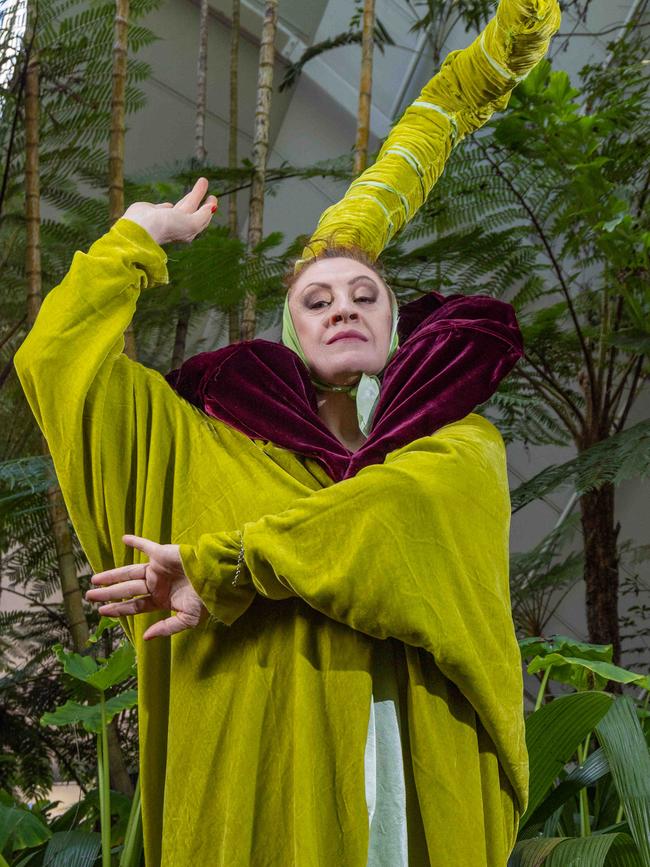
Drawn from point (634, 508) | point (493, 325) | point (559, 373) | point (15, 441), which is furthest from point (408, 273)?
point (493, 325)

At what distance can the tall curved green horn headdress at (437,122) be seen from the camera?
1.57 metres

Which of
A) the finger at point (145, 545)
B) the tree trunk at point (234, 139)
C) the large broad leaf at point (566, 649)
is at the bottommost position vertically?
the large broad leaf at point (566, 649)

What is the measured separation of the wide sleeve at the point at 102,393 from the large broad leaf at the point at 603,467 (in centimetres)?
183

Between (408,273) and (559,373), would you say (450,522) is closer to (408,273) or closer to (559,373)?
(408,273)

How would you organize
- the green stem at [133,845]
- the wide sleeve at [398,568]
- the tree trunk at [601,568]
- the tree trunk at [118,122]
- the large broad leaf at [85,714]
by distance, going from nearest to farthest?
the wide sleeve at [398,568]
the green stem at [133,845]
the large broad leaf at [85,714]
the tree trunk at [118,122]
the tree trunk at [601,568]

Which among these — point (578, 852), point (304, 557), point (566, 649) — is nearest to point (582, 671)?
point (566, 649)

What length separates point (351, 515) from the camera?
1045 mm

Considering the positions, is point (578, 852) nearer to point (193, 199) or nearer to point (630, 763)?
point (630, 763)

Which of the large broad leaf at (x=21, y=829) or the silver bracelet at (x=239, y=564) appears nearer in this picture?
the silver bracelet at (x=239, y=564)

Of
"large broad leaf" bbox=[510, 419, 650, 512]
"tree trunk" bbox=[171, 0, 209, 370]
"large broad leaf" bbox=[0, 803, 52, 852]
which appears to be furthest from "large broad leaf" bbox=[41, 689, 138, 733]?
"tree trunk" bbox=[171, 0, 209, 370]

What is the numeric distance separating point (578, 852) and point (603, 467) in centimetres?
142

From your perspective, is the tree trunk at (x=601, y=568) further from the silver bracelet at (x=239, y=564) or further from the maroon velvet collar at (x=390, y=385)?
the silver bracelet at (x=239, y=564)

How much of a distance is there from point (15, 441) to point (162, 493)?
3.09 meters

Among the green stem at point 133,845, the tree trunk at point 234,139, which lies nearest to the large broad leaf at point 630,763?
the green stem at point 133,845
